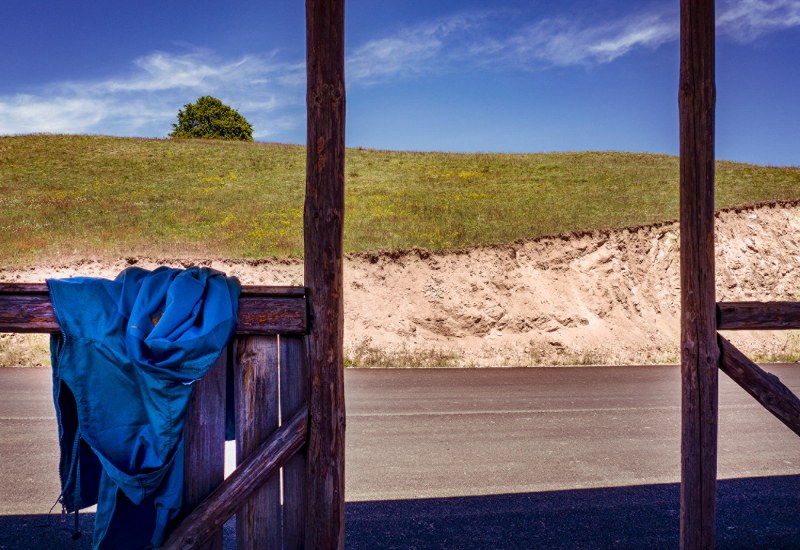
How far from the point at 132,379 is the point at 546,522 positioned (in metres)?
3.81

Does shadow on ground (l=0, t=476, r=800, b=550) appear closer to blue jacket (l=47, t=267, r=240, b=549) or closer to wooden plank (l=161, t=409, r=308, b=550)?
wooden plank (l=161, t=409, r=308, b=550)

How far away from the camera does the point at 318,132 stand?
4.09 meters

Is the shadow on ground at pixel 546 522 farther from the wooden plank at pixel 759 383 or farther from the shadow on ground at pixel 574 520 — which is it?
the wooden plank at pixel 759 383

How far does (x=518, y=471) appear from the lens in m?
7.61

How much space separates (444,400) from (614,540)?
21.4ft

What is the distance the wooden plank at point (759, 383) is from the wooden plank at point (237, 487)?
2829 mm

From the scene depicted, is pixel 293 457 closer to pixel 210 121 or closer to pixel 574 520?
pixel 574 520

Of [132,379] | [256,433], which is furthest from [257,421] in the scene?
[132,379]

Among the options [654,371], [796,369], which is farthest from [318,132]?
[796,369]

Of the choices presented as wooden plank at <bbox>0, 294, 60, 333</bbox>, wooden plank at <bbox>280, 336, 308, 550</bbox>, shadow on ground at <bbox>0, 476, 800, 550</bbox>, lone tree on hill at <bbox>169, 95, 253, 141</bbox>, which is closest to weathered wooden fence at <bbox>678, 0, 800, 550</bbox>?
shadow on ground at <bbox>0, 476, 800, 550</bbox>

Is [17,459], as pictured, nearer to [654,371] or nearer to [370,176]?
[654,371]

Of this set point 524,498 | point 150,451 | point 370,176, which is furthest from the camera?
point 370,176

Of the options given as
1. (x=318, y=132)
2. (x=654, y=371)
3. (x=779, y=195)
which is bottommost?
(x=654, y=371)

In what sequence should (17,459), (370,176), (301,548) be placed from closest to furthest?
(301,548) → (17,459) → (370,176)
